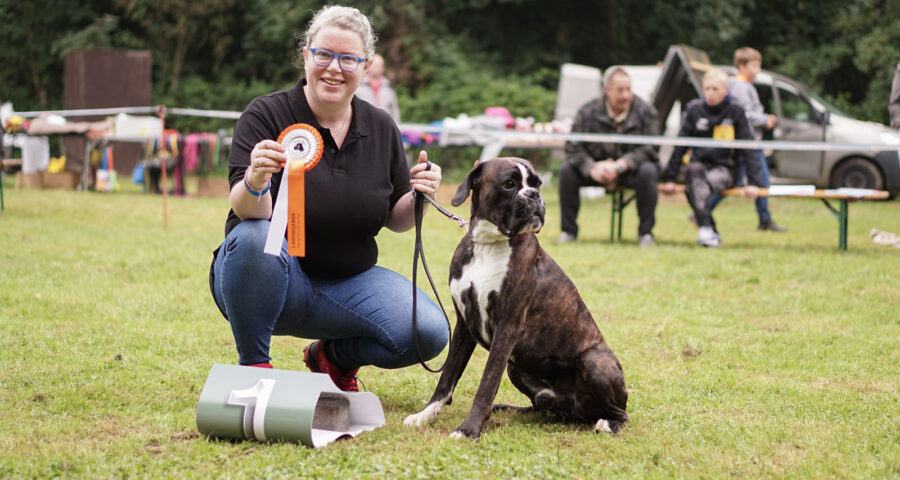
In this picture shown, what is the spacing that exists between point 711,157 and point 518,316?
577cm

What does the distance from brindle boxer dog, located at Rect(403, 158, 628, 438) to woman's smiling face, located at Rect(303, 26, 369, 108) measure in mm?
553

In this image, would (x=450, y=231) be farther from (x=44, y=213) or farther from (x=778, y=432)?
(x=778, y=432)

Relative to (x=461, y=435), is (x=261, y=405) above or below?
above

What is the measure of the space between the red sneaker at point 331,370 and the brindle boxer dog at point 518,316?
0.45m

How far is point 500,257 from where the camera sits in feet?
9.43

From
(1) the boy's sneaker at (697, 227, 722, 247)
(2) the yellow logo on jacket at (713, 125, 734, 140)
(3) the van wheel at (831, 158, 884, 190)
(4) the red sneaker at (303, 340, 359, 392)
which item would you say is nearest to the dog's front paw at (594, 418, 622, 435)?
(4) the red sneaker at (303, 340, 359, 392)

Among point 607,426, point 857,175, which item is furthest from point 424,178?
point 857,175

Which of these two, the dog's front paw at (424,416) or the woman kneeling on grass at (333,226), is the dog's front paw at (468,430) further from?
the woman kneeling on grass at (333,226)

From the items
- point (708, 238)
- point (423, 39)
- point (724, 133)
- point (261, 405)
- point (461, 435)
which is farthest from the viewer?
point (423, 39)

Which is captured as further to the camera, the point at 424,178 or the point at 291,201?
the point at 424,178

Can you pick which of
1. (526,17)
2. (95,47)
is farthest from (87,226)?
(526,17)

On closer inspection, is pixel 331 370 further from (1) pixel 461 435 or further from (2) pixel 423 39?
(2) pixel 423 39

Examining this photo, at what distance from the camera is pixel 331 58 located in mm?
3008

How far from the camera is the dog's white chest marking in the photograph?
2.86m
